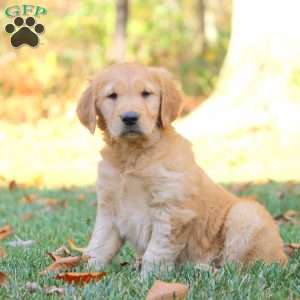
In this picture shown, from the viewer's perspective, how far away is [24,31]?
606cm

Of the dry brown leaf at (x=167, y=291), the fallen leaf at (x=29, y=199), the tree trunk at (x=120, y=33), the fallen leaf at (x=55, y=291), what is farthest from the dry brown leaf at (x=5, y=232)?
the tree trunk at (x=120, y=33)

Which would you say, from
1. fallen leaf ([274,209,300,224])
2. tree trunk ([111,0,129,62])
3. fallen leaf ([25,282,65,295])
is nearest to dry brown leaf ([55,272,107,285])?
fallen leaf ([25,282,65,295])

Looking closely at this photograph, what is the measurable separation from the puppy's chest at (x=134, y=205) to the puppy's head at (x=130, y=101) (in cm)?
28

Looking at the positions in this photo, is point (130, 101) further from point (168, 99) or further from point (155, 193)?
point (155, 193)

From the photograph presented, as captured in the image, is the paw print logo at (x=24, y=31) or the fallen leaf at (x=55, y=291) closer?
the fallen leaf at (x=55, y=291)

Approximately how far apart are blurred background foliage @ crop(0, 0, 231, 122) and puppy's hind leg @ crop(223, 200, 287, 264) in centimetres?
1284

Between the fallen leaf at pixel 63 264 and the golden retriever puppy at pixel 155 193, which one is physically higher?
the golden retriever puppy at pixel 155 193

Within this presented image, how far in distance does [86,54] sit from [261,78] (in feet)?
29.8

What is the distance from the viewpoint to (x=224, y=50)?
22.3 meters

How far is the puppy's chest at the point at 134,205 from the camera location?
4250mm

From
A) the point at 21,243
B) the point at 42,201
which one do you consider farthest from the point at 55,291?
the point at 42,201

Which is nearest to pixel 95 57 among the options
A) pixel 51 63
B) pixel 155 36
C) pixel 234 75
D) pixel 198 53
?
pixel 51 63

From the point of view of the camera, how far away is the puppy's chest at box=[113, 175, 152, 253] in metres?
4.25

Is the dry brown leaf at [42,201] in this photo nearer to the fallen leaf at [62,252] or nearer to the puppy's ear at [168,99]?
the fallen leaf at [62,252]
